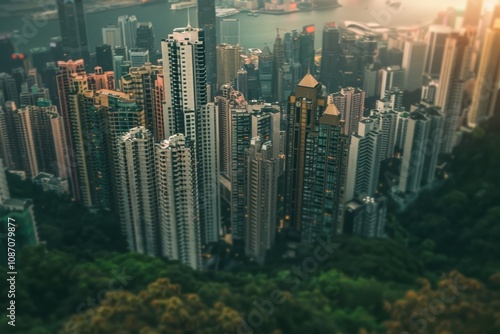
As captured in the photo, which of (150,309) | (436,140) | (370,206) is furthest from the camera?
(436,140)

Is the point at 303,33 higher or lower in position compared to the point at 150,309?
higher

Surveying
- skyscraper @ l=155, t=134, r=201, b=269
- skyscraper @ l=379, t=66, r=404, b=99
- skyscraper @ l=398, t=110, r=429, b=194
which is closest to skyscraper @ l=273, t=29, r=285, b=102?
skyscraper @ l=379, t=66, r=404, b=99

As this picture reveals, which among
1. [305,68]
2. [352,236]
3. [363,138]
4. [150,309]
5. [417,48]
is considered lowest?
[352,236]

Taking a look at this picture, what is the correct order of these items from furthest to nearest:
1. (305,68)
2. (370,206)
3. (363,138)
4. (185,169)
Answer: (305,68), (363,138), (370,206), (185,169)

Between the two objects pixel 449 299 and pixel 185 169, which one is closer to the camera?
pixel 449 299

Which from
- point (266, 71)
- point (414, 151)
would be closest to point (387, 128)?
point (414, 151)

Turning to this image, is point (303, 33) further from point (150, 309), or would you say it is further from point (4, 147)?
point (150, 309)

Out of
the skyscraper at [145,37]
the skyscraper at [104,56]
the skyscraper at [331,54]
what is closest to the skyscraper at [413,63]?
the skyscraper at [331,54]

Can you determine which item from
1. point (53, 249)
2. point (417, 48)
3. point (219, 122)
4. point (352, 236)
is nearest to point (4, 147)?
point (53, 249)
